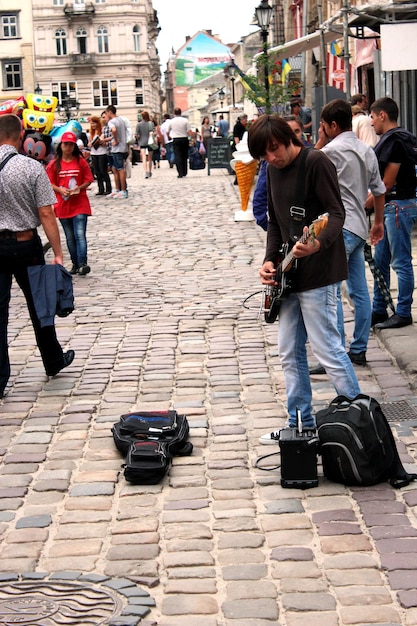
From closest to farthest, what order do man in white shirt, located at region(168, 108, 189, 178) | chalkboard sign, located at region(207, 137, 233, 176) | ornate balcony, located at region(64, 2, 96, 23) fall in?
man in white shirt, located at region(168, 108, 189, 178)
chalkboard sign, located at region(207, 137, 233, 176)
ornate balcony, located at region(64, 2, 96, 23)

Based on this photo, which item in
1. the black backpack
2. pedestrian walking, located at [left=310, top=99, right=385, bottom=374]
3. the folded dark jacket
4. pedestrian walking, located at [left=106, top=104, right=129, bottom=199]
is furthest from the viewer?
pedestrian walking, located at [left=106, top=104, right=129, bottom=199]

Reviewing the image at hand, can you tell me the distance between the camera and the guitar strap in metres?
5.89

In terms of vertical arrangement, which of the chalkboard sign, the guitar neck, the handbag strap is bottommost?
the chalkboard sign

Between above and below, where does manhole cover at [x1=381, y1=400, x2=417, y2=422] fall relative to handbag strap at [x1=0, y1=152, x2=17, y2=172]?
below

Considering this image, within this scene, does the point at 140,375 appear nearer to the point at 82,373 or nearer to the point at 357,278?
the point at 82,373

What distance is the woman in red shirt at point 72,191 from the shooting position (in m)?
13.5

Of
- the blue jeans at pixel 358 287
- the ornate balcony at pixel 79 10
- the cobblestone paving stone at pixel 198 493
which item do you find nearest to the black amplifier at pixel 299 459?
the cobblestone paving stone at pixel 198 493

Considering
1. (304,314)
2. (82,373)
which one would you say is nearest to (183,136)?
(82,373)

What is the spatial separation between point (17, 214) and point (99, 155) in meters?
16.8

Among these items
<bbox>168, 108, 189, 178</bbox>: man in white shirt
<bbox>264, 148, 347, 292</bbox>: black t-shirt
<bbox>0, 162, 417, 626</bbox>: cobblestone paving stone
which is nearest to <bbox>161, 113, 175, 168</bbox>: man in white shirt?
<bbox>168, 108, 189, 178</bbox>: man in white shirt

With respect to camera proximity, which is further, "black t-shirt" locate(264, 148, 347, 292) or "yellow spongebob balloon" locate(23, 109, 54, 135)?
"yellow spongebob balloon" locate(23, 109, 54, 135)

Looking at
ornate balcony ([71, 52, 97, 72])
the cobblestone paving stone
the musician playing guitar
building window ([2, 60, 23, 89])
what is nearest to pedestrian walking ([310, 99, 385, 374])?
the cobblestone paving stone

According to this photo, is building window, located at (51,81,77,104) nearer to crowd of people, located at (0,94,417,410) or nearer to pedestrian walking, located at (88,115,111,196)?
pedestrian walking, located at (88,115,111,196)

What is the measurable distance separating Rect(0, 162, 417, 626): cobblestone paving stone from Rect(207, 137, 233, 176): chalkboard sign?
2130 centimetres
